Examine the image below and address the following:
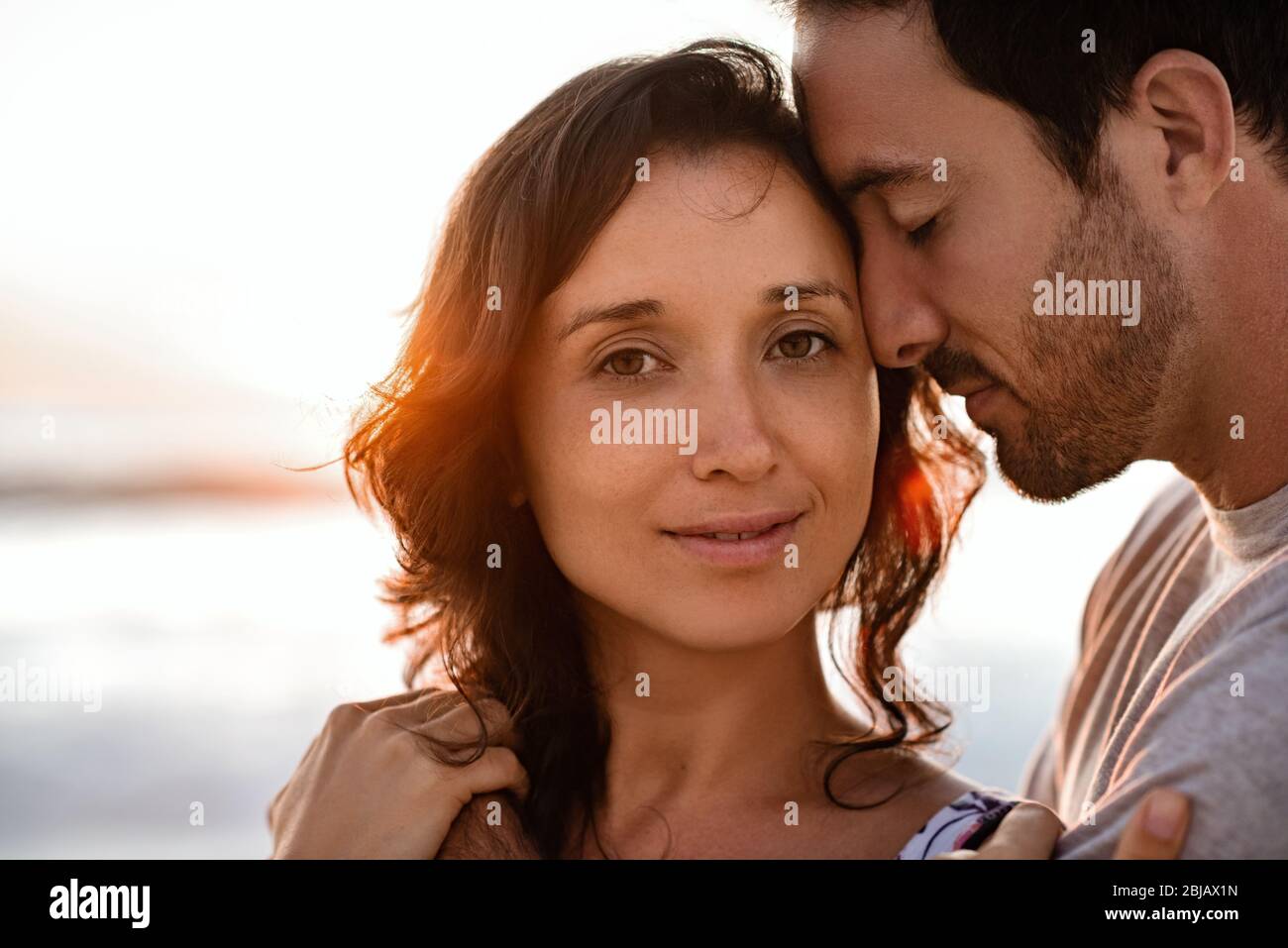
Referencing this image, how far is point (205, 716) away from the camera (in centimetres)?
751

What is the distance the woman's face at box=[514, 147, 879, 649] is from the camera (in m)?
1.96

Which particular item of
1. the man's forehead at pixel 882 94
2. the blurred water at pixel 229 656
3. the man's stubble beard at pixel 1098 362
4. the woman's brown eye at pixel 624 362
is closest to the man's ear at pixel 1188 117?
the man's stubble beard at pixel 1098 362

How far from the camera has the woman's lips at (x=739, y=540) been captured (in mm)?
2006

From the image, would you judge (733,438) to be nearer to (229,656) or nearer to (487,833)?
(487,833)

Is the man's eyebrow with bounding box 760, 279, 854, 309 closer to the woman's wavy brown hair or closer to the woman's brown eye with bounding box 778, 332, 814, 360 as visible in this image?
the woman's brown eye with bounding box 778, 332, 814, 360

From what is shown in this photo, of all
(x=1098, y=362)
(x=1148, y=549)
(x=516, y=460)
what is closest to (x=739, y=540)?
(x=516, y=460)

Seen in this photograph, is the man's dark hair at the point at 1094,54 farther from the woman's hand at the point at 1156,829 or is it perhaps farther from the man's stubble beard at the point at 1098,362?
the woman's hand at the point at 1156,829

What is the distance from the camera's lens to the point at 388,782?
84.1 inches

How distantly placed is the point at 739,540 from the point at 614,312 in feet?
1.47

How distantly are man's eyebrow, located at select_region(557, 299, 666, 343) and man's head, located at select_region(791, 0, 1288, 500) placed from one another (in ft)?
1.54

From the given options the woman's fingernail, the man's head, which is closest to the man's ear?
the man's head
